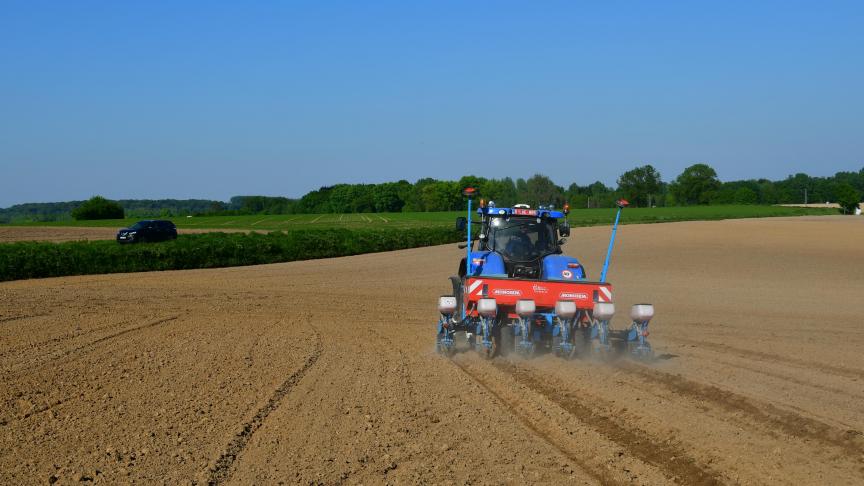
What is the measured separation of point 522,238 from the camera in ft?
42.1

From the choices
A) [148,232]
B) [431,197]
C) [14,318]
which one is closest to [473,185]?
[431,197]

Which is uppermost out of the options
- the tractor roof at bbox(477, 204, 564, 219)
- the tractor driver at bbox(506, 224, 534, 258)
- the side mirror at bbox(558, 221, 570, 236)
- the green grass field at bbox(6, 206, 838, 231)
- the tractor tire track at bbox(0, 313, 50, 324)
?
the tractor roof at bbox(477, 204, 564, 219)

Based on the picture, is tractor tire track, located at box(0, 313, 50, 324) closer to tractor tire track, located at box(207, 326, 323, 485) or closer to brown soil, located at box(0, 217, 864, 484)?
brown soil, located at box(0, 217, 864, 484)

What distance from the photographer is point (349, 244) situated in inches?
1581

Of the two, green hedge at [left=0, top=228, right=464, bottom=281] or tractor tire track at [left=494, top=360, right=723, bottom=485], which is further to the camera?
green hedge at [left=0, top=228, right=464, bottom=281]

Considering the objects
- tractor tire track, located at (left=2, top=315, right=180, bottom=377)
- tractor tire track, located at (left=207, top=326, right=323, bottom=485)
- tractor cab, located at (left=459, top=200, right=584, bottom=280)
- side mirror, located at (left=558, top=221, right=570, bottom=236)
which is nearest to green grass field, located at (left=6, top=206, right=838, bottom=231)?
tractor tire track, located at (left=2, top=315, right=180, bottom=377)

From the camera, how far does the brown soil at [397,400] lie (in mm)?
6195

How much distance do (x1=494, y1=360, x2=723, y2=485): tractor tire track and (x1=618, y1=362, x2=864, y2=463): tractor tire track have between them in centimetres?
119

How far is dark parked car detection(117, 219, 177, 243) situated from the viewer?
4162cm

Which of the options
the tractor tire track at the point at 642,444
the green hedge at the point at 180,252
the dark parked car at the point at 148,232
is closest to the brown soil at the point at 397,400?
the tractor tire track at the point at 642,444

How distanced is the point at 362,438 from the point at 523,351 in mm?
4163

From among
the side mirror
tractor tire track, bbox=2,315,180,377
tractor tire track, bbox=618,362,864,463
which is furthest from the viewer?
the side mirror

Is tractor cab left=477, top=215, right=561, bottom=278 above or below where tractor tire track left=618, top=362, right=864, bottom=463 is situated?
above

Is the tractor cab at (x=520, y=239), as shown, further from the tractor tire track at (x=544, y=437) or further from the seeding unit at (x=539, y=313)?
the tractor tire track at (x=544, y=437)
